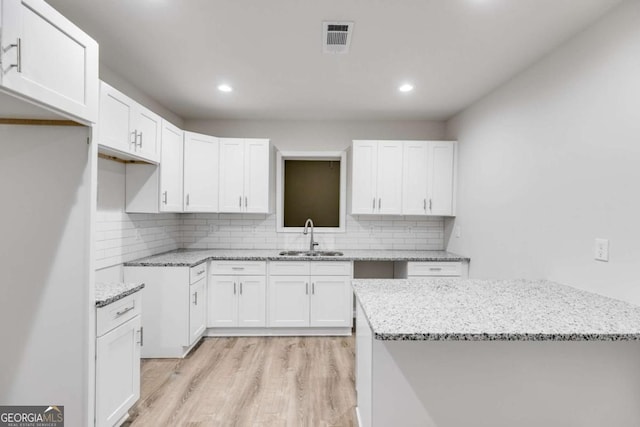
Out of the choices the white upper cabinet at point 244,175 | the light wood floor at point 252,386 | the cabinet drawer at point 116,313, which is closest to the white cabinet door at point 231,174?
the white upper cabinet at point 244,175

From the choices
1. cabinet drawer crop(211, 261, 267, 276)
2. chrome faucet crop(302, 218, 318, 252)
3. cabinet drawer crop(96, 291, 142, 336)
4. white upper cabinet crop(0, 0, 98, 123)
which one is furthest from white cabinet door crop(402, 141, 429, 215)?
white upper cabinet crop(0, 0, 98, 123)

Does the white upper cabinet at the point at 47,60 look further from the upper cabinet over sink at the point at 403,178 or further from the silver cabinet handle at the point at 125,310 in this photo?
the upper cabinet over sink at the point at 403,178

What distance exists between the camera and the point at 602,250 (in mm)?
1942

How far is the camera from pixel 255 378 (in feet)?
9.05

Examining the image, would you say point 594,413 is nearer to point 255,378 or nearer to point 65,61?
point 255,378

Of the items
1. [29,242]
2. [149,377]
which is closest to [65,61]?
[29,242]

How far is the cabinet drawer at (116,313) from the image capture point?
1.82 m

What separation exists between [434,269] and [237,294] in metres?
2.13

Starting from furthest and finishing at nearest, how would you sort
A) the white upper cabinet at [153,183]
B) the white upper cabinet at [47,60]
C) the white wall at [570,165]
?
the white upper cabinet at [153,183] → the white wall at [570,165] → the white upper cabinet at [47,60]

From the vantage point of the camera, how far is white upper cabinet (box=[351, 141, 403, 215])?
392 centimetres

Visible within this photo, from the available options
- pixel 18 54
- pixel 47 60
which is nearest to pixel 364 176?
pixel 47 60

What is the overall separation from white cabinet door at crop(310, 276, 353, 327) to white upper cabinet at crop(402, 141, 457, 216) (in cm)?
114

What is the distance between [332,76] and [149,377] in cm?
293

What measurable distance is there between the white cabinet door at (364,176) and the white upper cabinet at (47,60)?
268 centimetres
